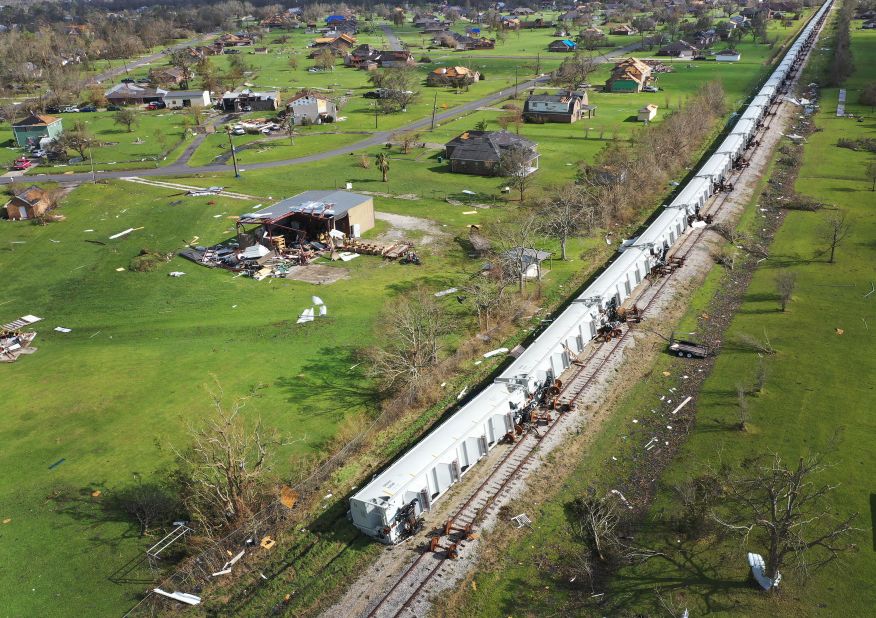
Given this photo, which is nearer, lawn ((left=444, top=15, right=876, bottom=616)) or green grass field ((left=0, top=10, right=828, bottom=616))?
lawn ((left=444, top=15, right=876, bottom=616))

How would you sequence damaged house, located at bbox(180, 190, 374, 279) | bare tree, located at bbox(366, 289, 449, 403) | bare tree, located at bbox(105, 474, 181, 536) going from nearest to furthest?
bare tree, located at bbox(105, 474, 181, 536) < bare tree, located at bbox(366, 289, 449, 403) < damaged house, located at bbox(180, 190, 374, 279)

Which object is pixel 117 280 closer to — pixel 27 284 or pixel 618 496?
pixel 27 284

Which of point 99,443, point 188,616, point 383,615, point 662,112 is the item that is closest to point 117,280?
point 99,443

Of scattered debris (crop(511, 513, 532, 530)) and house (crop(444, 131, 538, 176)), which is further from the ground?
house (crop(444, 131, 538, 176))

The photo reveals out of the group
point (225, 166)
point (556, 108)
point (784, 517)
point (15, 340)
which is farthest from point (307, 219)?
point (556, 108)

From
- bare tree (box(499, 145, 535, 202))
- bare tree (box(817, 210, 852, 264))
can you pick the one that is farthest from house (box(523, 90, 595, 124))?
bare tree (box(817, 210, 852, 264))

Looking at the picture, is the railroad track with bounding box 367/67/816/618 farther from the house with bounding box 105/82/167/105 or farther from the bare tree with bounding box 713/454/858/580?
the house with bounding box 105/82/167/105
